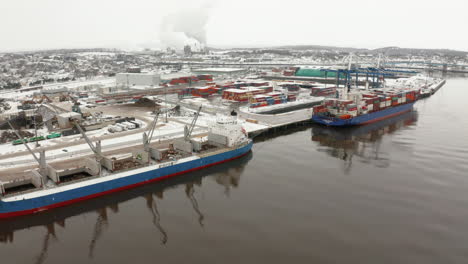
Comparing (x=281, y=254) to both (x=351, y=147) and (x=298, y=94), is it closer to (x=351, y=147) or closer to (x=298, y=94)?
(x=351, y=147)

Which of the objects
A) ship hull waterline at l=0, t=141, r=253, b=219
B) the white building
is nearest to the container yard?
ship hull waterline at l=0, t=141, r=253, b=219

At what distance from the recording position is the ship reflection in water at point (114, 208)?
16.9 m

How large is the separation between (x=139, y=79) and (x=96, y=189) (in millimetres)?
52898

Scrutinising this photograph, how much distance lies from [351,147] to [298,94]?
28.8 meters

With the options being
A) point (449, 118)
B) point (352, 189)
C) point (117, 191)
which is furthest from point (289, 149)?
point (449, 118)

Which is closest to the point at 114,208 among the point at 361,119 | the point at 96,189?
the point at 96,189

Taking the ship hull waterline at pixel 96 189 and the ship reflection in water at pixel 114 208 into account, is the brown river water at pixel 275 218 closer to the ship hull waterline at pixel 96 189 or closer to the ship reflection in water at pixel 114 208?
the ship reflection in water at pixel 114 208

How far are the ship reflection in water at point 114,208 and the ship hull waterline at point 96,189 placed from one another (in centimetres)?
32

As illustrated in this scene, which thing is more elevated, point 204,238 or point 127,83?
point 127,83

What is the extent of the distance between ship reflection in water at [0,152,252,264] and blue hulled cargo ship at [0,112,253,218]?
43 centimetres

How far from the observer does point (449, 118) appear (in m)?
45.2

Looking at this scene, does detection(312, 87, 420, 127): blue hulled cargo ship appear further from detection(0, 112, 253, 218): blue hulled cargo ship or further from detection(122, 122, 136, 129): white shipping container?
detection(122, 122, 136, 129): white shipping container

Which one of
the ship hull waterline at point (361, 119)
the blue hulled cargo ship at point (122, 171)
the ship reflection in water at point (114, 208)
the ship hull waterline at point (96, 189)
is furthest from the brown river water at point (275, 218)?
the ship hull waterline at point (361, 119)

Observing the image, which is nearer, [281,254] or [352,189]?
[281,254]
